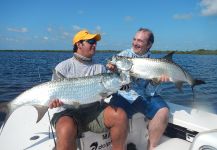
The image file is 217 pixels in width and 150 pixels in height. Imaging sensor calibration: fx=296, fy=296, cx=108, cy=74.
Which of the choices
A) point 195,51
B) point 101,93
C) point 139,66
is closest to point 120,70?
point 139,66

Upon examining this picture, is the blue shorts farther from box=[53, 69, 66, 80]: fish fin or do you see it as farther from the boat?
box=[53, 69, 66, 80]: fish fin

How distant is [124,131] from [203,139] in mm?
1284

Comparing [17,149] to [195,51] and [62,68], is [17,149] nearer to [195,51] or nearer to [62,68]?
[62,68]

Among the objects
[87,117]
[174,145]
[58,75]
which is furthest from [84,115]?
[174,145]

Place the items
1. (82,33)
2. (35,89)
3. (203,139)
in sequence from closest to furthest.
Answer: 1. (203,139)
2. (35,89)
3. (82,33)

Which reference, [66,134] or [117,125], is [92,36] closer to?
[117,125]

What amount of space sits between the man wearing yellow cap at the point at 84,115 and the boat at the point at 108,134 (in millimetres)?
184

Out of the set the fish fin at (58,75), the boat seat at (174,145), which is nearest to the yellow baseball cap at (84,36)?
the fish fin at (58,75)

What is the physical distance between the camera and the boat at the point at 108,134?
13.1 feet

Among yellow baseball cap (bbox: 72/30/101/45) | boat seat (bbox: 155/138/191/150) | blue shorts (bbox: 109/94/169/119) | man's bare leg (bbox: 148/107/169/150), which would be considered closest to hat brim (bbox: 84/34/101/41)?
yellow baseball cap (bbox: 72/30/101/45)

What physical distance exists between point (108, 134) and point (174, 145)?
1.08m

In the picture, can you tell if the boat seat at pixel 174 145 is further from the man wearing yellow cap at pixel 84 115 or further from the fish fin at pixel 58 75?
the fish fin at pixel 58 75

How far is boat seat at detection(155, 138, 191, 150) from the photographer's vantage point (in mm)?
4412

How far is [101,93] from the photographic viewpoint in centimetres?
393
